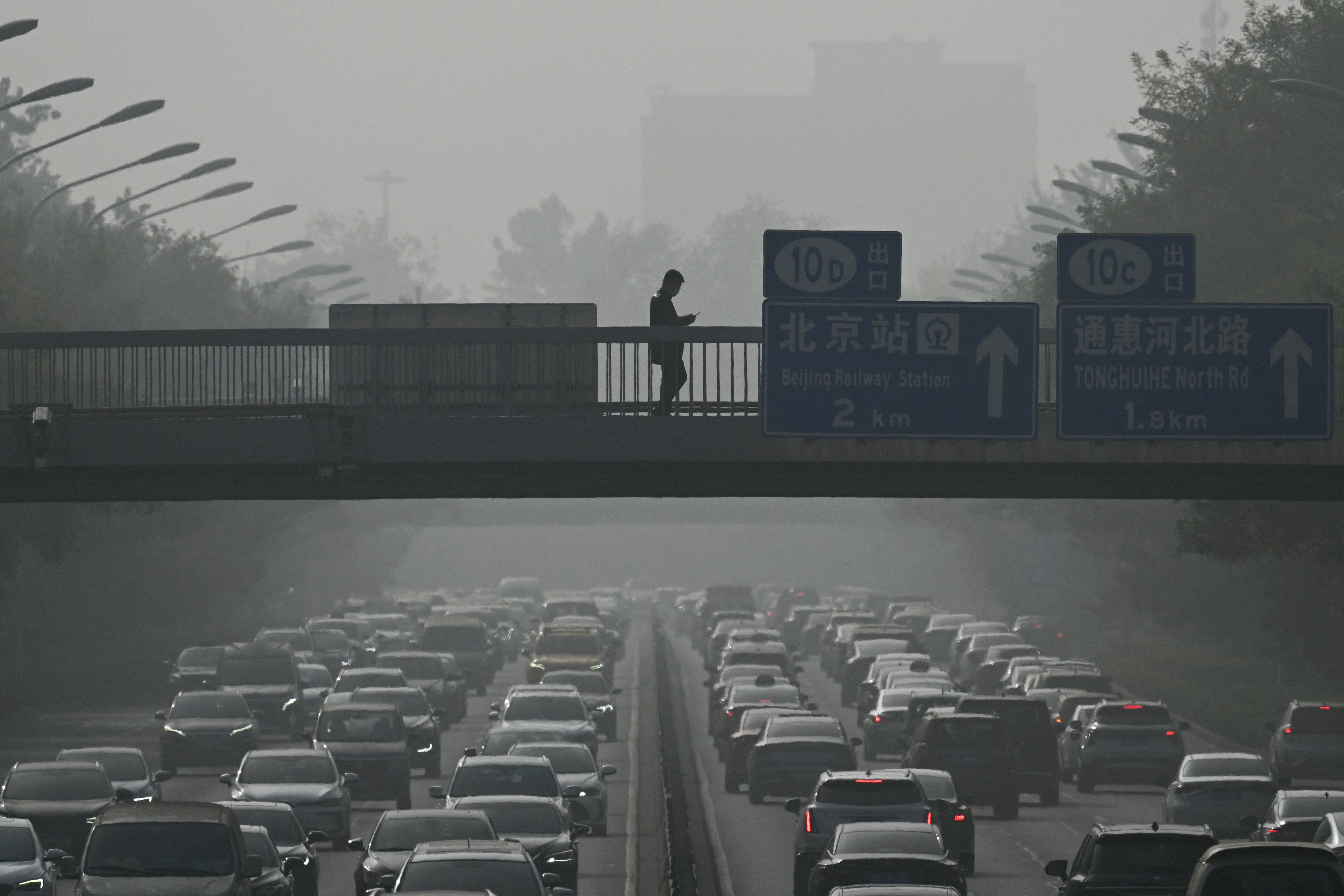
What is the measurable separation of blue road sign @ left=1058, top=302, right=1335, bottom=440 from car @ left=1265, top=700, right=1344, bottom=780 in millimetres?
14598

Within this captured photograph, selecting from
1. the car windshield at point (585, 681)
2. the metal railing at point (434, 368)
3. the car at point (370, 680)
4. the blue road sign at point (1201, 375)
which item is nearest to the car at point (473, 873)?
the metal railing at point (434, 368)

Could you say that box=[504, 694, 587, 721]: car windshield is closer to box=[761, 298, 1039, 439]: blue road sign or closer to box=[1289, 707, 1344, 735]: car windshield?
box=[1289, 707, 1344, 735]: car windshield

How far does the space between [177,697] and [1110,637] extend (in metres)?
61.1

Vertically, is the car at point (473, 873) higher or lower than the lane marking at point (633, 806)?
higher

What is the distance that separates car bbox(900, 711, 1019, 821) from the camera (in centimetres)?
3994

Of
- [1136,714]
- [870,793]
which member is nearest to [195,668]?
[1136,714]

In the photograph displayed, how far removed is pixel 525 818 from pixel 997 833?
34.8ft

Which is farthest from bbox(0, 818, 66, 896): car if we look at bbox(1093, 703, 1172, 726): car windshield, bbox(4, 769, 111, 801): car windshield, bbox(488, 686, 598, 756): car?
bbox(1093, 703, 1172, 726): car windshield

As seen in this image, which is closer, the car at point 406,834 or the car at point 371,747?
the car at point 406,834

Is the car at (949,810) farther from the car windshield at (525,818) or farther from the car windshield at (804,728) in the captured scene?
the car windshield at (804,728)

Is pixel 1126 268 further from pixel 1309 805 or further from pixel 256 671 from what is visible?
pixel 256 671

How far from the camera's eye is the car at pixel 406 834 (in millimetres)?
26391

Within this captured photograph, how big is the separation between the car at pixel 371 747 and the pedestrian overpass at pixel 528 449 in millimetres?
9675

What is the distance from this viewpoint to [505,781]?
33.1 m
